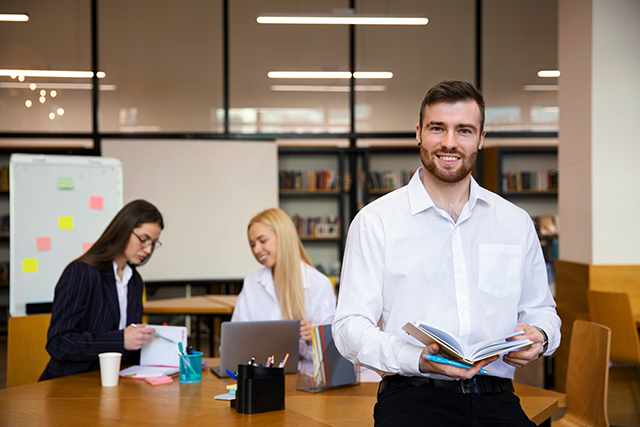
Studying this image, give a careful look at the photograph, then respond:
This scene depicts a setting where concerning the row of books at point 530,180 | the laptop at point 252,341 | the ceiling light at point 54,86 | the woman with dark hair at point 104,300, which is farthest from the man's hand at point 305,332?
the ceiling light at point 54,86

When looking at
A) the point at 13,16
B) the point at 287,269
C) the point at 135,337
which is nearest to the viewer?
the point at 135,337

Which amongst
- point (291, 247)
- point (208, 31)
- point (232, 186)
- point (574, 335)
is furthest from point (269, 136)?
point (574, 335)

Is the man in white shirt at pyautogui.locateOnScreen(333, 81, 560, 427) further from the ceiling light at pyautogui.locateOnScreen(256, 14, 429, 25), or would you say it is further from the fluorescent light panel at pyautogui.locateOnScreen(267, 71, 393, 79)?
the fluorescent light panel at pyautogui.locateOnScreen(267, 71, 393, 79)

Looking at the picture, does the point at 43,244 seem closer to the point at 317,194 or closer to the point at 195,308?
the point at 195,308

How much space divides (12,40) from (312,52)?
371cm

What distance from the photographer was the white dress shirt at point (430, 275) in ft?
5.69

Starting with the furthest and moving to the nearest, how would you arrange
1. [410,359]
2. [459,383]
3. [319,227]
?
[319,227], [459,383], [410,359]

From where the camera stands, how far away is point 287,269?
3.04 m

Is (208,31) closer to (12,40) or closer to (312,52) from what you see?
(312,52)

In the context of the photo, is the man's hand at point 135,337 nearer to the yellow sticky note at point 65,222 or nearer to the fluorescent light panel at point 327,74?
the yellow sticky note at point 65,222

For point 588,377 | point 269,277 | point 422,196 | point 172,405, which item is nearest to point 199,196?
point 269,277

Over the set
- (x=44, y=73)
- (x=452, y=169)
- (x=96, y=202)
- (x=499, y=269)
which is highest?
(x=44, y=73)

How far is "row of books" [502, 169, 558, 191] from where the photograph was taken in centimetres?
751

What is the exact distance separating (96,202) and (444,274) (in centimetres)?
394
